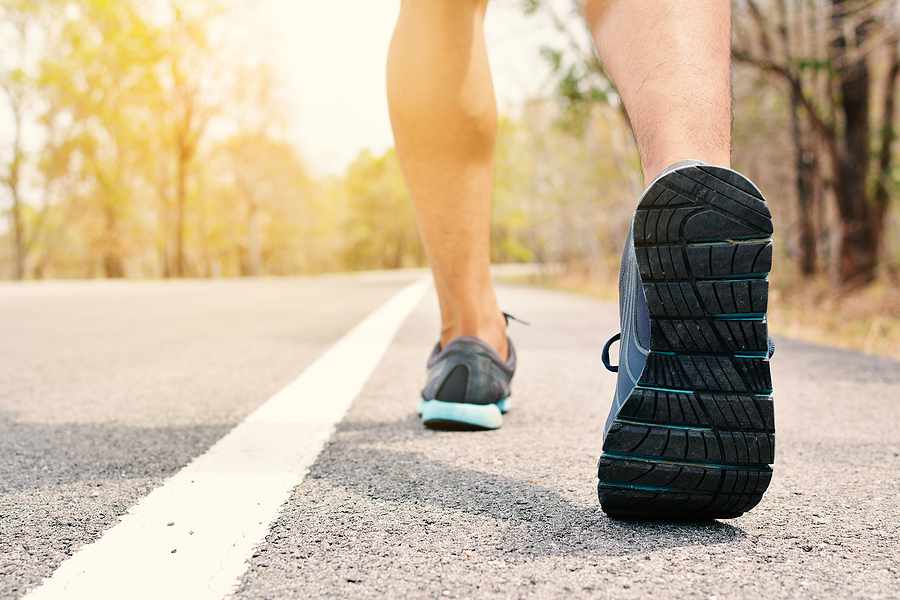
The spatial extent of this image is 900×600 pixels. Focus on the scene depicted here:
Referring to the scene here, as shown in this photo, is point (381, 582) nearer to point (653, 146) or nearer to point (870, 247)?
point (653, 146)

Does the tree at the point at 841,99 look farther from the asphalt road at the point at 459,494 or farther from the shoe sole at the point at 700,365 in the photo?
the shoe sole at the point at 700,365

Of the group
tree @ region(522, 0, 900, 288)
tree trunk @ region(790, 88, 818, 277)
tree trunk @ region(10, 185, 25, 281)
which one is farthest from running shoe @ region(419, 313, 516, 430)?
tree trunk @ region(10, 185, 25, 281)

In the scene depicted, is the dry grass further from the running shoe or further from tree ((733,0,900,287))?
the running shoe

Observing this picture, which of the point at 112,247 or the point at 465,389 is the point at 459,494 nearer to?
the point at 465,389

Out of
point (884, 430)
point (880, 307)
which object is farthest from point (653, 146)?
point (880, 307)

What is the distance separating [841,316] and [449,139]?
5.25 meters

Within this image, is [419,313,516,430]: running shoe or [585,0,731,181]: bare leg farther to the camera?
[419,313,516,430]: running shoe

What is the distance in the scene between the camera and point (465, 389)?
1.82 metres

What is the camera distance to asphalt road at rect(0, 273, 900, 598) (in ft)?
3.14

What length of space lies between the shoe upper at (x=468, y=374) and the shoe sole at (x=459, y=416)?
17 millimetres

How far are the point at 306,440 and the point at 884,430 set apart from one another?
4.27 ft

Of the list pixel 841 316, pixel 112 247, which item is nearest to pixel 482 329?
pixel 841 316

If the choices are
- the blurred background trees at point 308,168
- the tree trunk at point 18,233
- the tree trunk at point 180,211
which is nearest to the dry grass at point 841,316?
the blurred background trees at point 308,168

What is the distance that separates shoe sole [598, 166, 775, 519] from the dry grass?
9.76 ft
